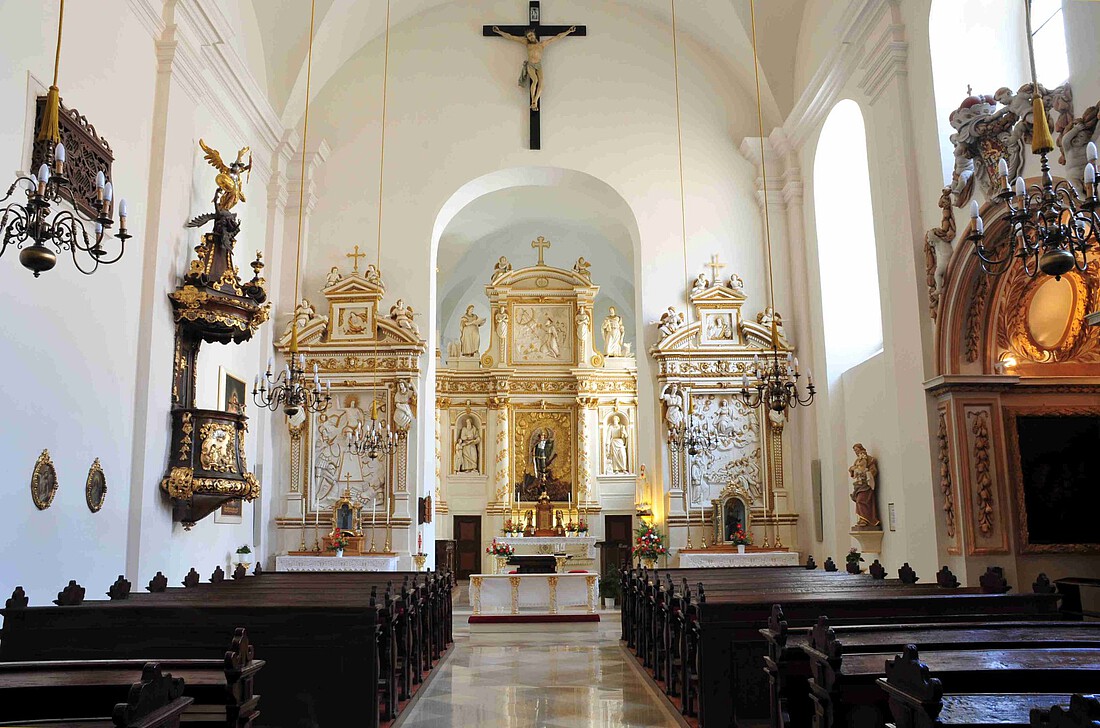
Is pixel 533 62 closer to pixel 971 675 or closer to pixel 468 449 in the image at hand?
pixel 468 449

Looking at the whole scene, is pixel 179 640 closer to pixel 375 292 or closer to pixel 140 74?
pixel 140 74

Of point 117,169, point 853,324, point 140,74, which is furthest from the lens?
point 853,324

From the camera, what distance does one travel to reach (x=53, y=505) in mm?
7938

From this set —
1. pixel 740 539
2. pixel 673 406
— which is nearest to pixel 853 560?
pixel 740 539

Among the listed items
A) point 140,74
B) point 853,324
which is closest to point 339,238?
point 140,74

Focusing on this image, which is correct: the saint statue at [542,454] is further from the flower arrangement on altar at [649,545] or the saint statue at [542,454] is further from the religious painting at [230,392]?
the religious painting at [230,392]

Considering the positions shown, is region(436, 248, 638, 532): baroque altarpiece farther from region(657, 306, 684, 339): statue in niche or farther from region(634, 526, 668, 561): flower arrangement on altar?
region(634, 526, 668, 561): flower arrangement on altar

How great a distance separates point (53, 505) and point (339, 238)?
25.9 ft

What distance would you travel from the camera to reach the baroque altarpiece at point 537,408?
67.7 feet

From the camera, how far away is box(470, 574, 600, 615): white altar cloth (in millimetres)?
Result: 13805

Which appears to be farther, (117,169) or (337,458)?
(337,458)

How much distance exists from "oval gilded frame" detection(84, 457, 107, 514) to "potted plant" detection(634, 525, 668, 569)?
759 centimetres

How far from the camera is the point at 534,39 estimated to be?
1541 centimetres

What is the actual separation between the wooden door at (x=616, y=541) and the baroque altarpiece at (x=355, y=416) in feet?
17.2
